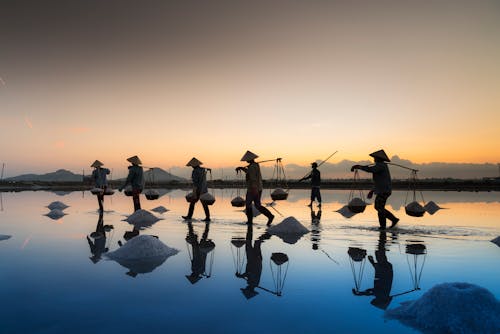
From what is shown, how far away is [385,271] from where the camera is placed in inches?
223

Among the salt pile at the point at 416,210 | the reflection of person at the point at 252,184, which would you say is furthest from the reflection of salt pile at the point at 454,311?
the salt pile at the point at 416,210

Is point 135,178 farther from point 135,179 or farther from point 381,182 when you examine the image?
point 381,182

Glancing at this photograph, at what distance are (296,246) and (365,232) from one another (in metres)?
2.80

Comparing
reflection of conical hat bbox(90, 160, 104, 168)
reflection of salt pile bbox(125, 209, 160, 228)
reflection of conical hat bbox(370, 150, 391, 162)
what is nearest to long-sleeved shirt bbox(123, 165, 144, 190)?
reflection of salt pile bbox(125, 209, 160, 228)

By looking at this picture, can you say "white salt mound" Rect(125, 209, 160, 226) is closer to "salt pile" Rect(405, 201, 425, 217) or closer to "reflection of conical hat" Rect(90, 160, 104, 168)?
"reflection of conical hat" Rect(90, 160, 104, 168)

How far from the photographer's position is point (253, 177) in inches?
451

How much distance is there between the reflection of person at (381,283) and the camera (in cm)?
433

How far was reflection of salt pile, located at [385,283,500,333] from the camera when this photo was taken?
343 centimetres

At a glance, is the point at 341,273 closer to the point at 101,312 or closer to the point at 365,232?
the point at 101,312

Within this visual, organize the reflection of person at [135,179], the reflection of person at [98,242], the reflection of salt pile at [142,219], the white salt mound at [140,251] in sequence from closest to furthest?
1. the white salt mound at [140,251]
2. the reflection of person at [98,242]
3. the reflection of salt pile at [142,219]
4. the reflection of person at [135,179]

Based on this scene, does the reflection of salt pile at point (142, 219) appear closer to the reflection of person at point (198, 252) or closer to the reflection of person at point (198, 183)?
the reflection of person at point (198, 183)

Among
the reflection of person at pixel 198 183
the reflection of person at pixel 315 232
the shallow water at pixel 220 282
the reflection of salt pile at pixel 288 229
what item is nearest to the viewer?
the shallow water at pixel 220 282

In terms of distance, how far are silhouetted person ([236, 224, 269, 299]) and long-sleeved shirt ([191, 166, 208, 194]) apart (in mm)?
4146

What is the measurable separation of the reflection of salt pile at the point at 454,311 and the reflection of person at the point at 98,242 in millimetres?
4791
